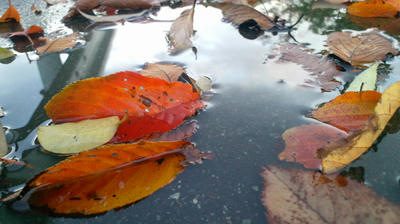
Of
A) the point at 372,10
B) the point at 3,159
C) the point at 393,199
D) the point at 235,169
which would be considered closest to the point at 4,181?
the point at 3,159

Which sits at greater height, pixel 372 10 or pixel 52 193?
pixel 372 10

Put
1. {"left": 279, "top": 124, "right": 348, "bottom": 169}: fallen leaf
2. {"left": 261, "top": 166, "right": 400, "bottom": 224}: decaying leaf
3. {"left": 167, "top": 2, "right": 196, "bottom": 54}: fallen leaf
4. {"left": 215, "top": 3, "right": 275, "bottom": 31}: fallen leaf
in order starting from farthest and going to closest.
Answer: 1. {"left": 215, "top": 3, "right": 275, "bottom": 31}: fallen leaf
2. {"left": 167, "top": 2, "right": 196, "bottom": 54}: fallen leaf
3. {"left": 279, "top": 124, "right": 348, "bottom": 169}: fallen leaf
4. {"left": 261, "top": 166, "right": 400, "bottom": 224}: decaying leaf

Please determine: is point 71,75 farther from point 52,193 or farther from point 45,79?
point 52,193

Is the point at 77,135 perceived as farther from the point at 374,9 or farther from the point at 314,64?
the point at 374,9

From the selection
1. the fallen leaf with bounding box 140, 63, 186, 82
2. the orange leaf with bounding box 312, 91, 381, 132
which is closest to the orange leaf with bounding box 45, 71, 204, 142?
the fallen leaf with bounding box 140, 63, 186, 82

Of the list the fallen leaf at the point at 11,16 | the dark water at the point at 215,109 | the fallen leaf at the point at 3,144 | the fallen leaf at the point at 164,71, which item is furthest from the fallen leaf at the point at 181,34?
the fallen leaf at the point at 11,16

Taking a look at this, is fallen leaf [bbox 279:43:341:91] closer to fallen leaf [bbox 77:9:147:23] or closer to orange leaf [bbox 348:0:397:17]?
orange leaf [bbox 348:0:397:17]

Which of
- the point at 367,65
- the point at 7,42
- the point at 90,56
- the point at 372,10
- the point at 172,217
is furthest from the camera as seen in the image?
the point at 372,10
